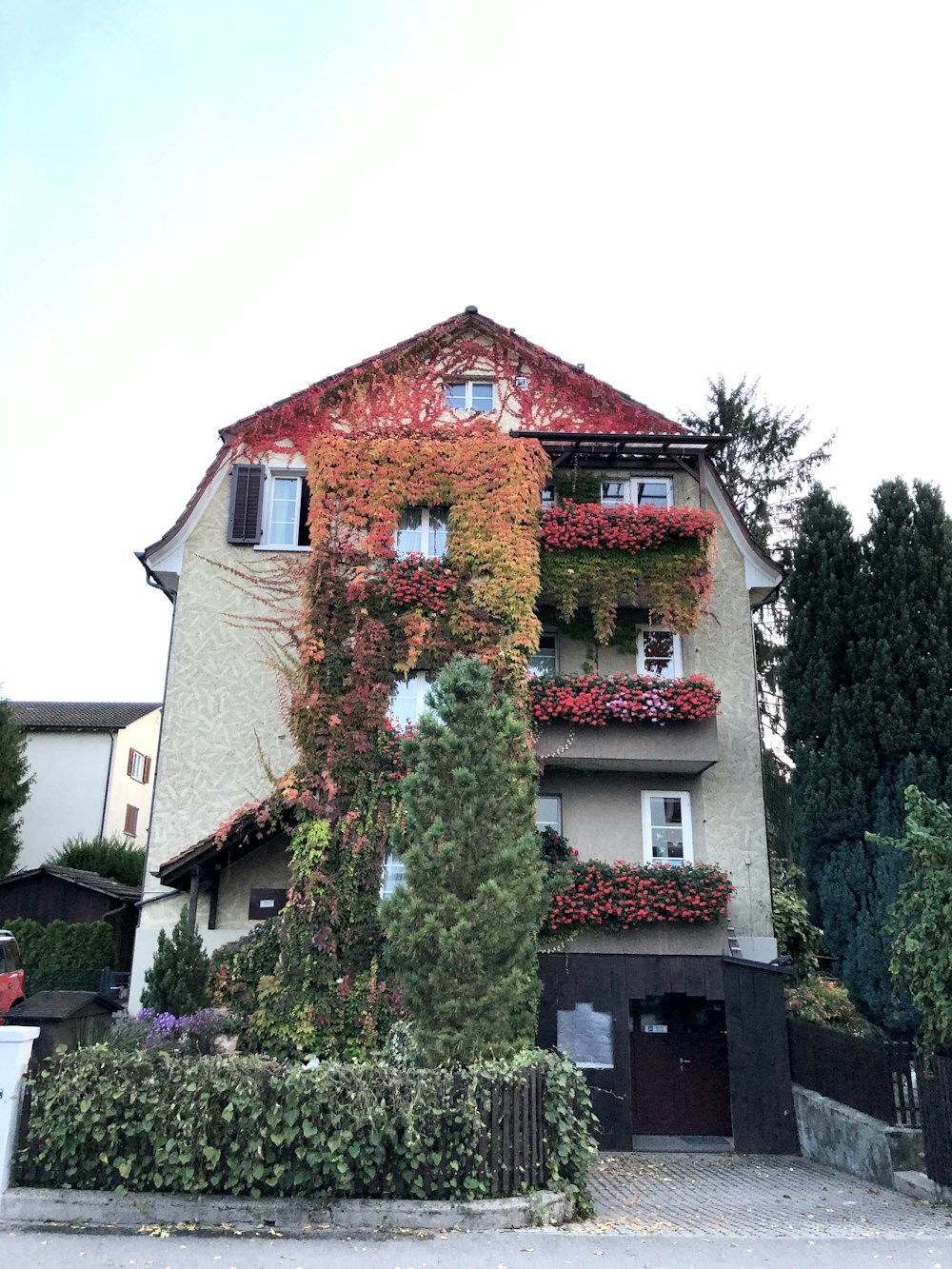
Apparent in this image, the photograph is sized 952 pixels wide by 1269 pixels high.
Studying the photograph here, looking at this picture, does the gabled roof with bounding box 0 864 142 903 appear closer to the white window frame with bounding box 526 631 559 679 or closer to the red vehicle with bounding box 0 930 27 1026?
the red vehicle with bounding box 0 930 27 1026

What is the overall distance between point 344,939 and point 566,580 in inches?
292

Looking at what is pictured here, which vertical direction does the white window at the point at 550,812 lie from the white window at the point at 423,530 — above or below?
below

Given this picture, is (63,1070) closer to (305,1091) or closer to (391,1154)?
(305,1091)

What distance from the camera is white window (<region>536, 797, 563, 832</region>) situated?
714 inches

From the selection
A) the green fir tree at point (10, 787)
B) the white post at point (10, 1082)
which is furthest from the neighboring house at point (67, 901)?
the white post at point (10, 1082)

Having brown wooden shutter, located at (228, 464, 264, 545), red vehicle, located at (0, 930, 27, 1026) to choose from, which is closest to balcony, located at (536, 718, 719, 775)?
brown wooden shutter, located at (228, 464, 264, 545)

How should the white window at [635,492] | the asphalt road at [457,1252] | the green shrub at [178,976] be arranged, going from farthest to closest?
the white window at [635,492], the green shrub at [178,976], the asphalt road at [457,1252]

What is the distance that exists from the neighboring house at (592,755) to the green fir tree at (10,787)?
11.4 m

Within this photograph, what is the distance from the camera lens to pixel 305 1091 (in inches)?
368

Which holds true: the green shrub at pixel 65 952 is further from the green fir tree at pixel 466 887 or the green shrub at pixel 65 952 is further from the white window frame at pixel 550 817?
the green fir tree at pixel 466 887

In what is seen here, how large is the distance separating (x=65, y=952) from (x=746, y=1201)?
→ 15922 millimetres

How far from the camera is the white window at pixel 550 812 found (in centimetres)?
1812

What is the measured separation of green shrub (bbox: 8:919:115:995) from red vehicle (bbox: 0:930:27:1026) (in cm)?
111

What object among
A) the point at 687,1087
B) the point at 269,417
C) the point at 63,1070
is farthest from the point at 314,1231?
the point at 269,417
